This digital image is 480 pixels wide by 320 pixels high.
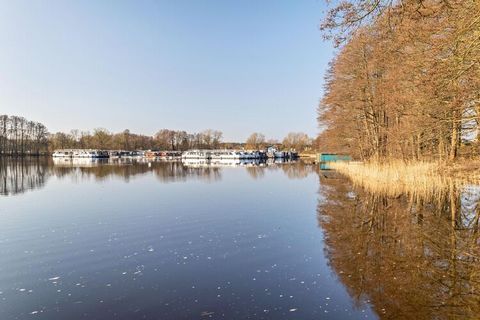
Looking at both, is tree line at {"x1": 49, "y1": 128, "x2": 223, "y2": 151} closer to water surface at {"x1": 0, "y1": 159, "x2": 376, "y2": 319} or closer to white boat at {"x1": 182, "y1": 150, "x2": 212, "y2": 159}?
white boat at {"x1": 182, "y1": 150, "x2": 212, "y2": 159}

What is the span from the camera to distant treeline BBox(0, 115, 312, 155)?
396 feet

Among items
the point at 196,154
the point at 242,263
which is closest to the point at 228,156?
the point at 196,154

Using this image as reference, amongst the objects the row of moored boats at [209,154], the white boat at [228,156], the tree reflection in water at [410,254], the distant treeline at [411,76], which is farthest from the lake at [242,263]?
the row of moored boats at [209,154]

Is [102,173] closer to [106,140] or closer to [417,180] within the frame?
[417,180]

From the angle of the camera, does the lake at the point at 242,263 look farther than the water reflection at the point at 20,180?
No

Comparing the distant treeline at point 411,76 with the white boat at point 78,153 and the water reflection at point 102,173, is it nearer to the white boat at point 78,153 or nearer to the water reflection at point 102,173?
the water reflection at point 102,173

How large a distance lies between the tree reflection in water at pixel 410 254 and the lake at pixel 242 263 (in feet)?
0.12

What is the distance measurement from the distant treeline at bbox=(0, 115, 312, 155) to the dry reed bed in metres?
119

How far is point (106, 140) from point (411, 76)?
148 metres

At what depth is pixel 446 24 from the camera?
1138cm

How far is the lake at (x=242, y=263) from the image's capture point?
6.83 metres

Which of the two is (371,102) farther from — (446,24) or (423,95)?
(446,24)

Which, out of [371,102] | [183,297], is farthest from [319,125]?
[183,297]

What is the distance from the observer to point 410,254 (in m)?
9.70
